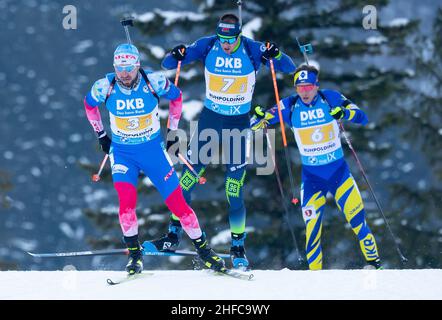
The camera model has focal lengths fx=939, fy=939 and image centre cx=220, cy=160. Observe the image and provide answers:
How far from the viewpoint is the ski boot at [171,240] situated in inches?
404

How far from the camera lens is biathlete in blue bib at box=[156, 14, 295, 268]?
10109mm

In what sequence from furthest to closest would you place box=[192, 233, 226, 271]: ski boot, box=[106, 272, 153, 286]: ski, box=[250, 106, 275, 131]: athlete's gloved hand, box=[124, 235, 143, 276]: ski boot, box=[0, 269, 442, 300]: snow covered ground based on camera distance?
box=[250, 106, 275, 131]: athlete's gloved hand < box=[192, 233, 226, 271]: ski boot < box=[124, 235, 143, 276]: ski boot < box=[106, 272, 153, 286]: ski < box=[0, 269, 442, 300]: snow covered ground

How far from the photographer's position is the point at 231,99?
10180 millimetres

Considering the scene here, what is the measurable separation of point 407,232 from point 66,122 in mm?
43281

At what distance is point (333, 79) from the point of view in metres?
18.2

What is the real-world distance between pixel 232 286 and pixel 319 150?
7.89 ft

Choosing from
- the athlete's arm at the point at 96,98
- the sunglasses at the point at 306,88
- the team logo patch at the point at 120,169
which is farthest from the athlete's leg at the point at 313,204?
the athlete's arm at the point at 96,98

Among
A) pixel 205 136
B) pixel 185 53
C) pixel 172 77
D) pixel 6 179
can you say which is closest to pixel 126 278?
pixel 205 136

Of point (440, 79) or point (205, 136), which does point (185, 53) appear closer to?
point (205, 136)

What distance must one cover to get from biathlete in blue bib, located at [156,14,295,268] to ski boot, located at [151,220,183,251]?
11 mm

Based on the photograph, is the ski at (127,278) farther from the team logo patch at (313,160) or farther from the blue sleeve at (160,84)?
the team logo patch at (313,160)

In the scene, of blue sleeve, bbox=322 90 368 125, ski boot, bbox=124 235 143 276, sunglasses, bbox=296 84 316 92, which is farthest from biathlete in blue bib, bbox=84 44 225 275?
blue sleeve, bbox=322 90 368 125

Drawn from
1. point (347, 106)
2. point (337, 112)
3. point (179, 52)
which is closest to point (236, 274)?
point (337, 112)

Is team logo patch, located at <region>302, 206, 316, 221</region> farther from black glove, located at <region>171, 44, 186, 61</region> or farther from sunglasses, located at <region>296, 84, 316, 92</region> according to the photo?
black glove, located at <region>171, 44, 186, 61</region>
